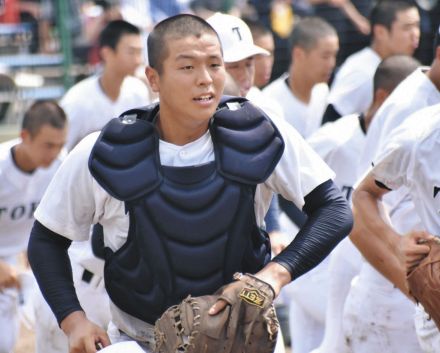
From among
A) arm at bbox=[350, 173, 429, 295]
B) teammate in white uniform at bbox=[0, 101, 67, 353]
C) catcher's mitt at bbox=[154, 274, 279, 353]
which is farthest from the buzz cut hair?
catcher's mitt at bbox=[154, 274, 279, 353]

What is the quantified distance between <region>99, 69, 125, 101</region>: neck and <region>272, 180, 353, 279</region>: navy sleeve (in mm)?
6038

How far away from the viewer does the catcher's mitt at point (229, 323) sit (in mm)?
3852

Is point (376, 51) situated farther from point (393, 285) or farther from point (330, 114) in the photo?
point (393, 285)

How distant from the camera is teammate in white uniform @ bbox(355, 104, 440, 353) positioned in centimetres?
461

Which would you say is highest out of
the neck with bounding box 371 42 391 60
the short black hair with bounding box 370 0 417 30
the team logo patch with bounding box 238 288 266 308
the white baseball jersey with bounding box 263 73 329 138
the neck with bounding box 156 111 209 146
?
the neck with bounding box 156 111 209 146

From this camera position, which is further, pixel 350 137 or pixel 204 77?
pixel 350 137

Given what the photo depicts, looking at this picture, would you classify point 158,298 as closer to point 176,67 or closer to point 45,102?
point 176,67

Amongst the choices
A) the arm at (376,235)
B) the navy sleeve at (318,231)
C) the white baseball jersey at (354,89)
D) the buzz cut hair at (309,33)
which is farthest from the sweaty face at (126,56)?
the navy sleeve at (318,231)

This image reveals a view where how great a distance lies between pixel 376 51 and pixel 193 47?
225 inches

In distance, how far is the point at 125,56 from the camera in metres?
10.3

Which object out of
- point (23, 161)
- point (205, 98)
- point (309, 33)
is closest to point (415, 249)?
point (205, 98)

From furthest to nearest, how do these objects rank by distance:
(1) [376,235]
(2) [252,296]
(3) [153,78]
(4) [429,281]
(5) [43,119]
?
1. (5) [43,119]
2. (1) [376,235]
3. (3) [153,78]
4. (4) [429,281]
5. (2) [252,296]

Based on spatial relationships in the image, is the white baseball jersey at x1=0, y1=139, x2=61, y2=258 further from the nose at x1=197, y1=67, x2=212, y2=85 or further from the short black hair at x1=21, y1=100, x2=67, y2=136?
the nose at x1=197, y1=67, x2=212, y2=85

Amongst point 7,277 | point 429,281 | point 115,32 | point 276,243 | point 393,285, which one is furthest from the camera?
point 115,32
